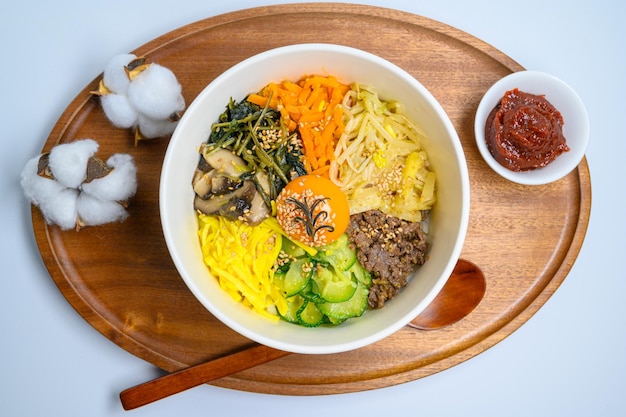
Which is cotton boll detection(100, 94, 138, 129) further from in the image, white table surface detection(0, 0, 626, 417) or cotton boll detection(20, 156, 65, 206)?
white table surface detection(0, 0, 626, 417)

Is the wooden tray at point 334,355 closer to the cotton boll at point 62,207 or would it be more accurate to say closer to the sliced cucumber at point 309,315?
the cotton boll at point 62,207

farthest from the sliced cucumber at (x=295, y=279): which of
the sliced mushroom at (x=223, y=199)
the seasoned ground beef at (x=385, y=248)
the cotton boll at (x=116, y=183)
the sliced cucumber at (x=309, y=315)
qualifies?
the cotton boll at (x=116, y=183)

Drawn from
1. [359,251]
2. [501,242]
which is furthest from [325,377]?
[501,242]

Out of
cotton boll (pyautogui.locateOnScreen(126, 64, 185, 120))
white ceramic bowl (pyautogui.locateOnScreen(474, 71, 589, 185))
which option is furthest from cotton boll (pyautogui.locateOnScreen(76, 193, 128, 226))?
white ceramic bowl (pyautogui.locateOnScreen(474, 71, 589, 185))

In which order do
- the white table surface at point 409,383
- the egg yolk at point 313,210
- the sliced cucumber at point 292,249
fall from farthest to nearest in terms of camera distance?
the white table surface at point 409,383, the sliced cucumber at point 292,249, the egg yolk at point 313,210

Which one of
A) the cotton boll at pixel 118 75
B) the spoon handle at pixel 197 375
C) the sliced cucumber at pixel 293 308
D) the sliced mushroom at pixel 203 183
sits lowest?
the spoon handle at pixel 197 375
